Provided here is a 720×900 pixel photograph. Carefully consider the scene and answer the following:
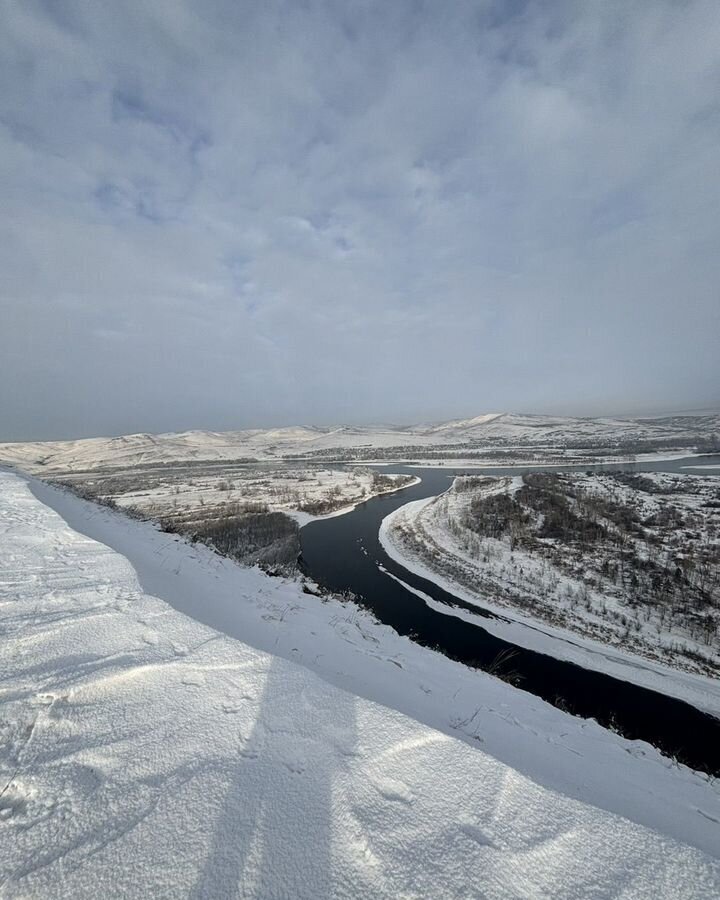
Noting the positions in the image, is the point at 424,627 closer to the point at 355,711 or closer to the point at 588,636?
the point at 588,636

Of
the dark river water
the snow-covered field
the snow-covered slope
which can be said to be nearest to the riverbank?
the dark river water

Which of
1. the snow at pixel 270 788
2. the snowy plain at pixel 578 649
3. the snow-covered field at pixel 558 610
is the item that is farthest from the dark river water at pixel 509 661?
the snow at pixel 270 788

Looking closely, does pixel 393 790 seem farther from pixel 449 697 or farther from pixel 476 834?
pixel 449 697

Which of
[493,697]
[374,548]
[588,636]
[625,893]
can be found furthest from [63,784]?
[374,548]

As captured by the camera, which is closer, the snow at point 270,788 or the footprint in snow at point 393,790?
the snow at point 270,788

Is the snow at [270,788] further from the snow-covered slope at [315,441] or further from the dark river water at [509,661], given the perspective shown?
the snow-covered slope at [315,441]

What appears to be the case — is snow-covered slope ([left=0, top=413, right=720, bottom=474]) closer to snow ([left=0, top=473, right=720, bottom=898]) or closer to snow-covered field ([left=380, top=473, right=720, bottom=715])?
snow-covered field ([left=380, top=473, right=720, bottom=715])
